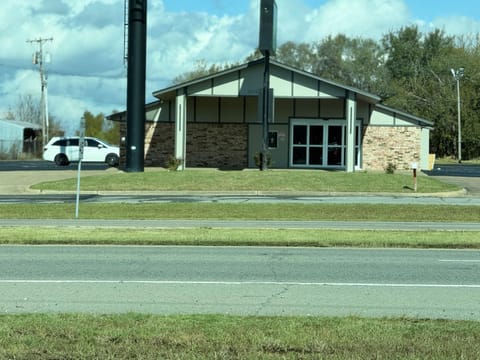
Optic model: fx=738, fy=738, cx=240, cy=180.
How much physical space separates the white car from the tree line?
36.4 metres

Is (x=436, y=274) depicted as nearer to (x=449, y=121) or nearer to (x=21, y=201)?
(x=21, y=201)

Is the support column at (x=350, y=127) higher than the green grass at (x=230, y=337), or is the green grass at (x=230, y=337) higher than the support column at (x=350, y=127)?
the support column at (x=350, y=127)

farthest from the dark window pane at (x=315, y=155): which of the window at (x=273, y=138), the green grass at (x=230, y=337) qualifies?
the green grass at (x=230, y=337)

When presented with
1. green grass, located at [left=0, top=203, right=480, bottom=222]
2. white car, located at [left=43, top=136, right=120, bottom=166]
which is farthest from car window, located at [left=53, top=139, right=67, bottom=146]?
green grass, located at [left=0, top=203, right=480, bottom=222]

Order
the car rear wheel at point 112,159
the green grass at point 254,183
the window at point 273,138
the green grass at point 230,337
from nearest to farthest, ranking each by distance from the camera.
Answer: the green grass at point 230,337 → the green grass at point 254,183 → the window at point 273,138 → the car rear wheel at point 112,159

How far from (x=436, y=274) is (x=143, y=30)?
1073 inches

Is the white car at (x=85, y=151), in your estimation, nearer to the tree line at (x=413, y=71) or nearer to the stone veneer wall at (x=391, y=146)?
the stone veneer wall at (x=391, y=146)

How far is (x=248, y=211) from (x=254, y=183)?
29.0ft

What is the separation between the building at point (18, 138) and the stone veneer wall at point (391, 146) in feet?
131

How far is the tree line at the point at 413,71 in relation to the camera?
7331cm

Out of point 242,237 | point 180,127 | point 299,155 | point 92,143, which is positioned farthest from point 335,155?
point 242,237

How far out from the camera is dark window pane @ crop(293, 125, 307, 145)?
40531 millimetres

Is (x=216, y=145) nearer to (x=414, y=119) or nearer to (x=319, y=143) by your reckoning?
(x=319, y=143)

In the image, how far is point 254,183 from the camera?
30.4 m
